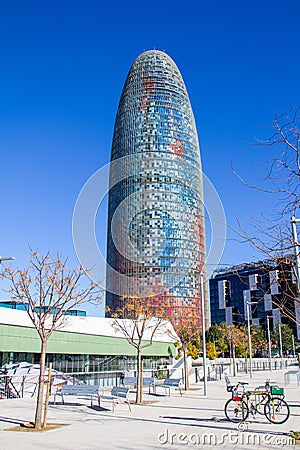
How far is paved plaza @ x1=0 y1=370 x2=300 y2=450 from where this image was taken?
31.6ft

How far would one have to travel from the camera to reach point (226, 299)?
5172 inches

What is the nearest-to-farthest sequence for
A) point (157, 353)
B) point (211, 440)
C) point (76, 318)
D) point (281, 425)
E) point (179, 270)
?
1. point (211, 440)
2. point (281, 425)
3. point (76, 318)
4. point (157, 353)
5. point (179, 270)

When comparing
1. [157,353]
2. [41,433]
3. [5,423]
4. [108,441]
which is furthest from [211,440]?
[157,353]

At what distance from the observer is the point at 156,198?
393 ft

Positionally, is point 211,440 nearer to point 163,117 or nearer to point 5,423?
point 5,423

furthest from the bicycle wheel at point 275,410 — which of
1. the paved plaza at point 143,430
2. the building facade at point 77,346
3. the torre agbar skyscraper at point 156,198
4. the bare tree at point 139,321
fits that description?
the torre agbar skyscraper at point 156,198

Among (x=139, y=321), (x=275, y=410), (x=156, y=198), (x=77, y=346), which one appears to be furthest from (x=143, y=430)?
(x=156, y=198)

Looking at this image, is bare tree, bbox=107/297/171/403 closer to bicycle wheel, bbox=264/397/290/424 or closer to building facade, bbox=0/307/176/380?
building facade, bbox=0/307/176/380

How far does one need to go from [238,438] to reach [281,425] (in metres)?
2.42

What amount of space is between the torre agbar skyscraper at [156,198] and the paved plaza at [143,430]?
314 ft

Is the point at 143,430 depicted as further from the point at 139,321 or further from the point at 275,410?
the point at 139,321

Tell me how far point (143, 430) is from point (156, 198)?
109089 millimetres

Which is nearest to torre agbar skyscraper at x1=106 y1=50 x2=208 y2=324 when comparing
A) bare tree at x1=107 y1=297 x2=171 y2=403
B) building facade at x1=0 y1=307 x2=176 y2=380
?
building facade at x1=0 y1=307 x2=176 y2=380

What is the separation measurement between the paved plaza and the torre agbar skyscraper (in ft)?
314
